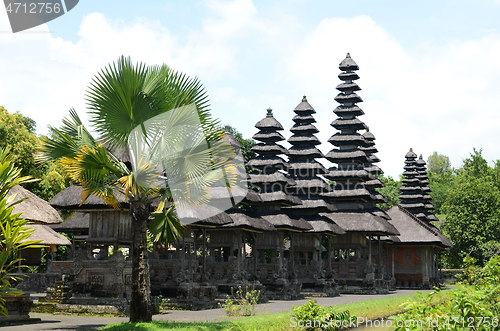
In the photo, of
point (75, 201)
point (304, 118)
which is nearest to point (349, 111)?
point (304, 118)

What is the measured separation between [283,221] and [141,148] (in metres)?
17.4

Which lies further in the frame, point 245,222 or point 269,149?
point 269,149

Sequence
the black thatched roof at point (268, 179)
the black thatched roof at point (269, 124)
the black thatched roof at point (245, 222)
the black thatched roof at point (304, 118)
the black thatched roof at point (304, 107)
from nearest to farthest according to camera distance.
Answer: the black thatched roof at point (245, 222), the black thatched roof at point (268, 179), the black thatched roof at point (269, 124), the black thatched roof at point (304, 118), the black thatched roof at point (304, 107)

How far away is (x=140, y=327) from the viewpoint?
1401 cm

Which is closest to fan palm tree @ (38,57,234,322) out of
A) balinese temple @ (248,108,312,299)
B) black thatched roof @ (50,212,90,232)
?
black thatched roof @ (50,212,90,232)

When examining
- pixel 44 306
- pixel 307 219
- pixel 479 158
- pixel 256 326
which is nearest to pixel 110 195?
pixel 256 326

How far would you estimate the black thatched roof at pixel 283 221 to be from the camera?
3145 centimetres

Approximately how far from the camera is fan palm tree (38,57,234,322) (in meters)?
14.7

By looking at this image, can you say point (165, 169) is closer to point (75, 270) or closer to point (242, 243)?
point (75, 270)

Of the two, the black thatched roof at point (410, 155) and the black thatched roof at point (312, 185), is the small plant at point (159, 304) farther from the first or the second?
the black thatched roof at point (410, 155)

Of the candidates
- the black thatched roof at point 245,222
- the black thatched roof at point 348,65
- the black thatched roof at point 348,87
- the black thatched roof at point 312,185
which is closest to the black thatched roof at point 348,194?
the black thatched roof at point 312,185

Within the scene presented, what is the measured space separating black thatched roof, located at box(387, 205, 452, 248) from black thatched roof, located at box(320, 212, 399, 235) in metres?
5.36

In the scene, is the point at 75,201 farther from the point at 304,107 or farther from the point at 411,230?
the point at 411,230

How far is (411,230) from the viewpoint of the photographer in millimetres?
44969
